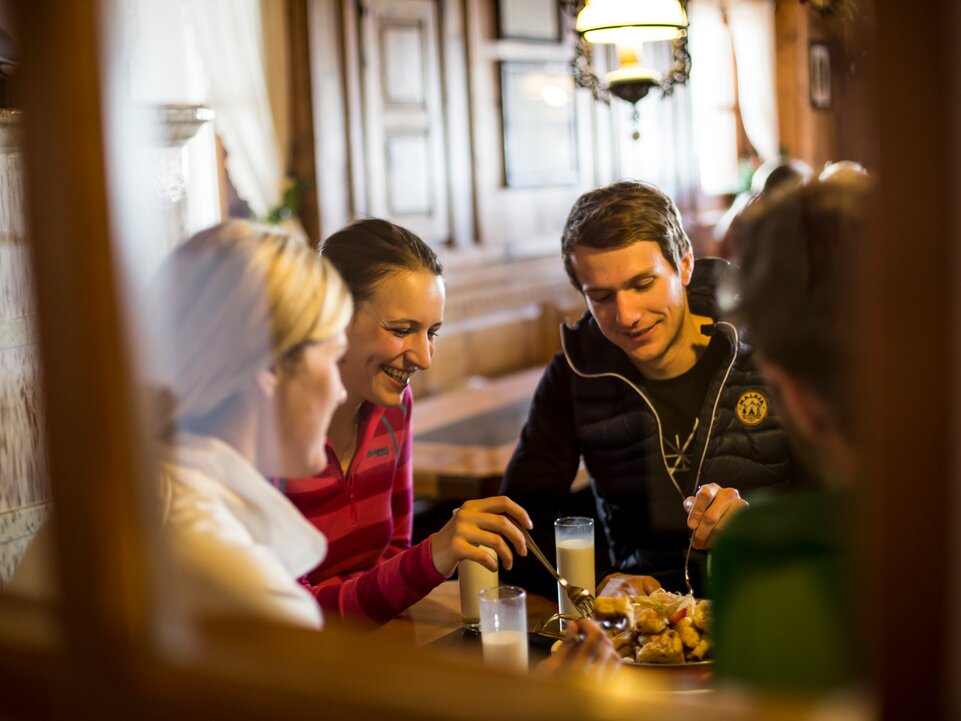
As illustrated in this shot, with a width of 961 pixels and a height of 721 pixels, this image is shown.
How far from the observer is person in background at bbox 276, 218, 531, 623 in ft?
4.99

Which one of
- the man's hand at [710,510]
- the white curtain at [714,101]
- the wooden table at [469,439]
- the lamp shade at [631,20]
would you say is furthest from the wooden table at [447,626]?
the white curtain at [714,101]

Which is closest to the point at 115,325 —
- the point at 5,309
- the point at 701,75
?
the point at 5,309

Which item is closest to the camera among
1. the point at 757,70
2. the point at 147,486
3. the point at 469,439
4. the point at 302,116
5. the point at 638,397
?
the point at 147,486

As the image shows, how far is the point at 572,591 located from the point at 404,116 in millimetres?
4215

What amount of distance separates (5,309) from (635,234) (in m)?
0.94

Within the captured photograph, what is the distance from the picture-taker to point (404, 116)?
559cm

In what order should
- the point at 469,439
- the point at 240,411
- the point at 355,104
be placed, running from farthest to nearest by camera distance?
the point at 355,104, the point at 469,439, the point at 240,411

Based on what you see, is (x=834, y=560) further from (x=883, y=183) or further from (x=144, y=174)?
(x=144, y=174)

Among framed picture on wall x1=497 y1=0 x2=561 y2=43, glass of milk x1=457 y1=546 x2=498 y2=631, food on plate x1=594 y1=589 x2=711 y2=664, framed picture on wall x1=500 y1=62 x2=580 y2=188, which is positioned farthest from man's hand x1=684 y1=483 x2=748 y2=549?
framed picture on wall x1=497 y1=0 x2=561 y2=43

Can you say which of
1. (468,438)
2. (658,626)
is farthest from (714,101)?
(658,626)

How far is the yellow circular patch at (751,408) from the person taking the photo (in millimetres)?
1700

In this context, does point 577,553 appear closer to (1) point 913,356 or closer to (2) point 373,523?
(2) point 373,523

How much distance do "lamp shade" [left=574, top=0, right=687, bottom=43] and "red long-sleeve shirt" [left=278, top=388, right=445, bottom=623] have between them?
1186mm

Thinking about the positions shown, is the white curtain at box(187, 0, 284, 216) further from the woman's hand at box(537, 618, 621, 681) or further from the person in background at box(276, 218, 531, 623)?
the woman's hand at box(537, 618, 621, 681)
